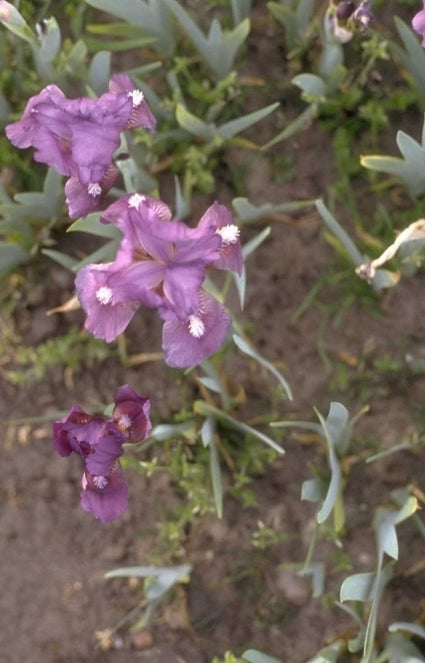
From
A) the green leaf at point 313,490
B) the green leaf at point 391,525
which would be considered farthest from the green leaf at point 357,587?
the green leaf at point 313,490

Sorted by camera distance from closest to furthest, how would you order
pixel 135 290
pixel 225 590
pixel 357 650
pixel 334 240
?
pixel 135 290, pixel 357 650, pixel 334 240, pixel 225 590

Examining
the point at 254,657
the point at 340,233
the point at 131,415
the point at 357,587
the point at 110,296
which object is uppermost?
the point at 110,296

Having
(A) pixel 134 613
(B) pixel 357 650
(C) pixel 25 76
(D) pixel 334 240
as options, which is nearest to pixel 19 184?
(C) pixel 25 76

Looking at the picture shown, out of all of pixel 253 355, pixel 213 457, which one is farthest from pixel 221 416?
pixel 253 355

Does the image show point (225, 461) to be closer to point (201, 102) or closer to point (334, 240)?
point (334, 240)

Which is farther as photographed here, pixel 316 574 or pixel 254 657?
pixel 316 574

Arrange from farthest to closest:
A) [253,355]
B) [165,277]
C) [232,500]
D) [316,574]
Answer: [232,500]
[316,574]
[253,355]
[165,277]

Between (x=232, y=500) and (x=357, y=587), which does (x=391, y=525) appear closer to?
(x=357, y=587)
